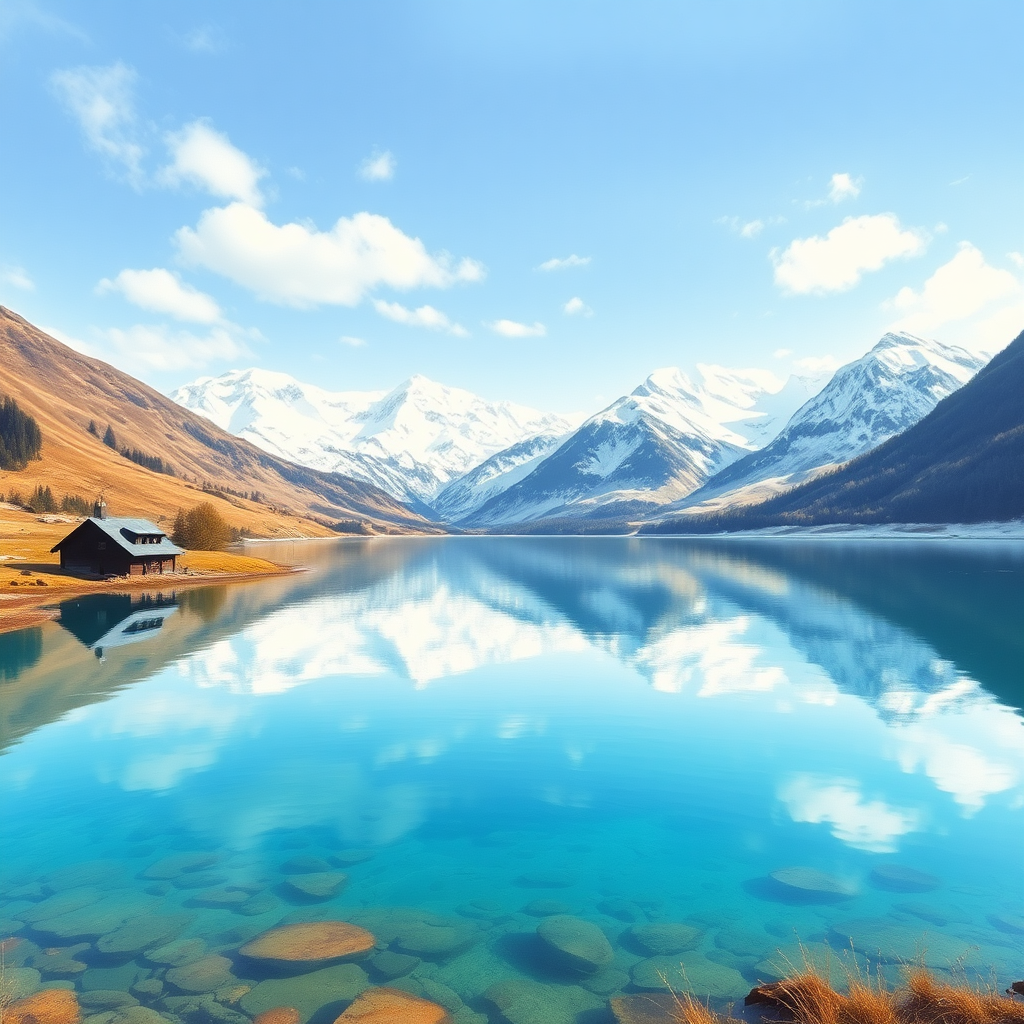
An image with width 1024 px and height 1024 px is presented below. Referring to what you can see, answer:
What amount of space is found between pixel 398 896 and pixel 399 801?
7.55 metres

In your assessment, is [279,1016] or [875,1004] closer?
[875,1004]

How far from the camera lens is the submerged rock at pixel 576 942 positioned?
15.4m

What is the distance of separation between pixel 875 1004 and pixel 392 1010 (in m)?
8.81

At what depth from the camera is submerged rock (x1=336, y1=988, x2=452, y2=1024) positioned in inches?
518

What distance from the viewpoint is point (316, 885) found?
19.1 m

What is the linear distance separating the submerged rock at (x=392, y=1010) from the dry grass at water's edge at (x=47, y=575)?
213 ft

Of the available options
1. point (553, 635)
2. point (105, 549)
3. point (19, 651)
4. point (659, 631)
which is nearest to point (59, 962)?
point (19, 651)

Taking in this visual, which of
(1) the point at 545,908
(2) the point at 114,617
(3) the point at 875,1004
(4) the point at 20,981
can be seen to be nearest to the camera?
(3) the point at 875,1004

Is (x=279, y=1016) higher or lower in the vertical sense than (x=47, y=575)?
higher

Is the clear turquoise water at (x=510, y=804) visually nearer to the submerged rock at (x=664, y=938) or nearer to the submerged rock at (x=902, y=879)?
the submerged rock at (x=664, y=938)

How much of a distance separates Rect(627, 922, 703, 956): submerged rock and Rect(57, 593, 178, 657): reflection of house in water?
49927 millimetres

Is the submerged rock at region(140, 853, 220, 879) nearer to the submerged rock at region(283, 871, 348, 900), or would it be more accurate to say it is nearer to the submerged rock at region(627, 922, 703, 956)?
the submerged rock at region(283, 871, 348, 900)

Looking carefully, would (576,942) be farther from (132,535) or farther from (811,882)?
(132,535)

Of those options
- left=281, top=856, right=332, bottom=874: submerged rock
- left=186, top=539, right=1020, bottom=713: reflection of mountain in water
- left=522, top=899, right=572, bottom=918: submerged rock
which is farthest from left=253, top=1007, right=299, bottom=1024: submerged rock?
left=186, top=539, right=1020, bottom=713: reflection of mountain in water
